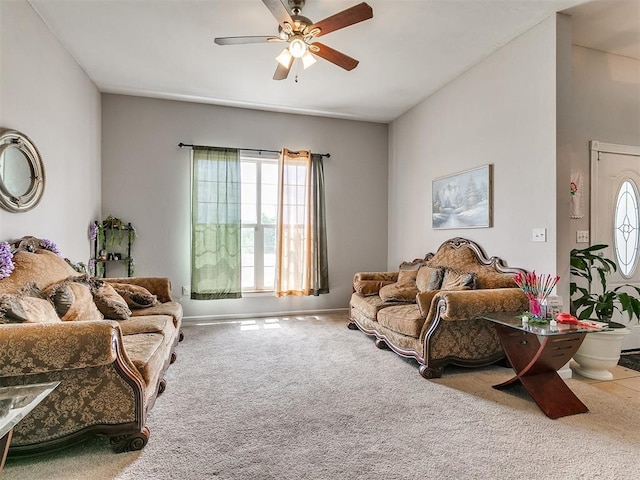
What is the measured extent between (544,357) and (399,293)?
1603 mm

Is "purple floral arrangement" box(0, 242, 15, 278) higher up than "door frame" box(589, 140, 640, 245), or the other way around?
"door frame" box(589, 140, 640, 245)

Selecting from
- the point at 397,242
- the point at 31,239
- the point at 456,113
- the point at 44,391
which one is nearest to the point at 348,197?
the point at 397,242

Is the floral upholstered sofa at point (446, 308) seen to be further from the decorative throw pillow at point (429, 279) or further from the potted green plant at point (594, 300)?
the potted green plant at point (594, 300)

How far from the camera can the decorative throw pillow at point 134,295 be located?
3176 mm

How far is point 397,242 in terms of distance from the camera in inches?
207

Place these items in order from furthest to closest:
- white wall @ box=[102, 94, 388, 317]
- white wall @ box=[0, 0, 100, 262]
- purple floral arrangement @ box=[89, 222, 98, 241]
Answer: white wall @ box=[102, 94, 388, 317] < purple floral arrangement @ box=[89, 222, 98, 241] < white wall @ box=[0, 0, 100, 262]

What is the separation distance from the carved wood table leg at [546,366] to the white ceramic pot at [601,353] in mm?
657

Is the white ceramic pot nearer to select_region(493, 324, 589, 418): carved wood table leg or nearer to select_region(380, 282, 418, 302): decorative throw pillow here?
select_region(493, 324, 589, 418): carved wood table leg

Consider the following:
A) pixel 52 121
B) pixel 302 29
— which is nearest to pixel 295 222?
pixel 302 29

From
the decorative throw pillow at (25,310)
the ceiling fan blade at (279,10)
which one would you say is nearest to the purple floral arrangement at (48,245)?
the decorative throw pillow at (25,310)

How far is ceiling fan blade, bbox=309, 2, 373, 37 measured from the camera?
2.25m

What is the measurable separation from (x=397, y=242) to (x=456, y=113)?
206 centimetres

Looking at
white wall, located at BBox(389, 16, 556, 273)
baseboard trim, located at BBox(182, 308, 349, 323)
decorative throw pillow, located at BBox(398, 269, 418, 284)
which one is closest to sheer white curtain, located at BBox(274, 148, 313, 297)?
baseboard trim, located at BBox(182, 308, 349, 323)

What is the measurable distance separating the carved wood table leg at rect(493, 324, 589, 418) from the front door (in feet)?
5.56
